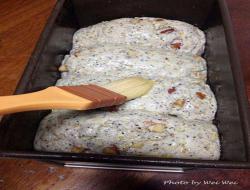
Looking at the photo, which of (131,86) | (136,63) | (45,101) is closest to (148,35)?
(136,63)

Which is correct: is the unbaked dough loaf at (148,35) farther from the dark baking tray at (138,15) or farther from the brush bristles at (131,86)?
the brush bristles at (131,86)

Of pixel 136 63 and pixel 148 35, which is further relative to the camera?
pixel 148 35

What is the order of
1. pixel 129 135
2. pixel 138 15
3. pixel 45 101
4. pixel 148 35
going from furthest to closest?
pixel 138 15 < pixel 148 35 < pixel 129 135 < pixel 45 101

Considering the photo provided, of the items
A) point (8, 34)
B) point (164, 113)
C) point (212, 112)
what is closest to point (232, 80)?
point (212, 112)

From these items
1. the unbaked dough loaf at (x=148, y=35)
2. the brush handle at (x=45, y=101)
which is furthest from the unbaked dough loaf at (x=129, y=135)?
the unbaked dough loaf at (x=148, y=35)

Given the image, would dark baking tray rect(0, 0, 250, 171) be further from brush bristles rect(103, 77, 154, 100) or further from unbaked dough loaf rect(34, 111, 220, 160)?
brush bristles rect(103, 77, 154, 100)

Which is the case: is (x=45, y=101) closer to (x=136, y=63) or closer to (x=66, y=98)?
(x=66, y=98)

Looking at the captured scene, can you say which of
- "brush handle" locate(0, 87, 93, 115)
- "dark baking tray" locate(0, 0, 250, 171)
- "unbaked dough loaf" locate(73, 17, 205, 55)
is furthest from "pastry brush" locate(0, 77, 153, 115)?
"unbaked dough loaf" locate(73, 17, 205, 55)
